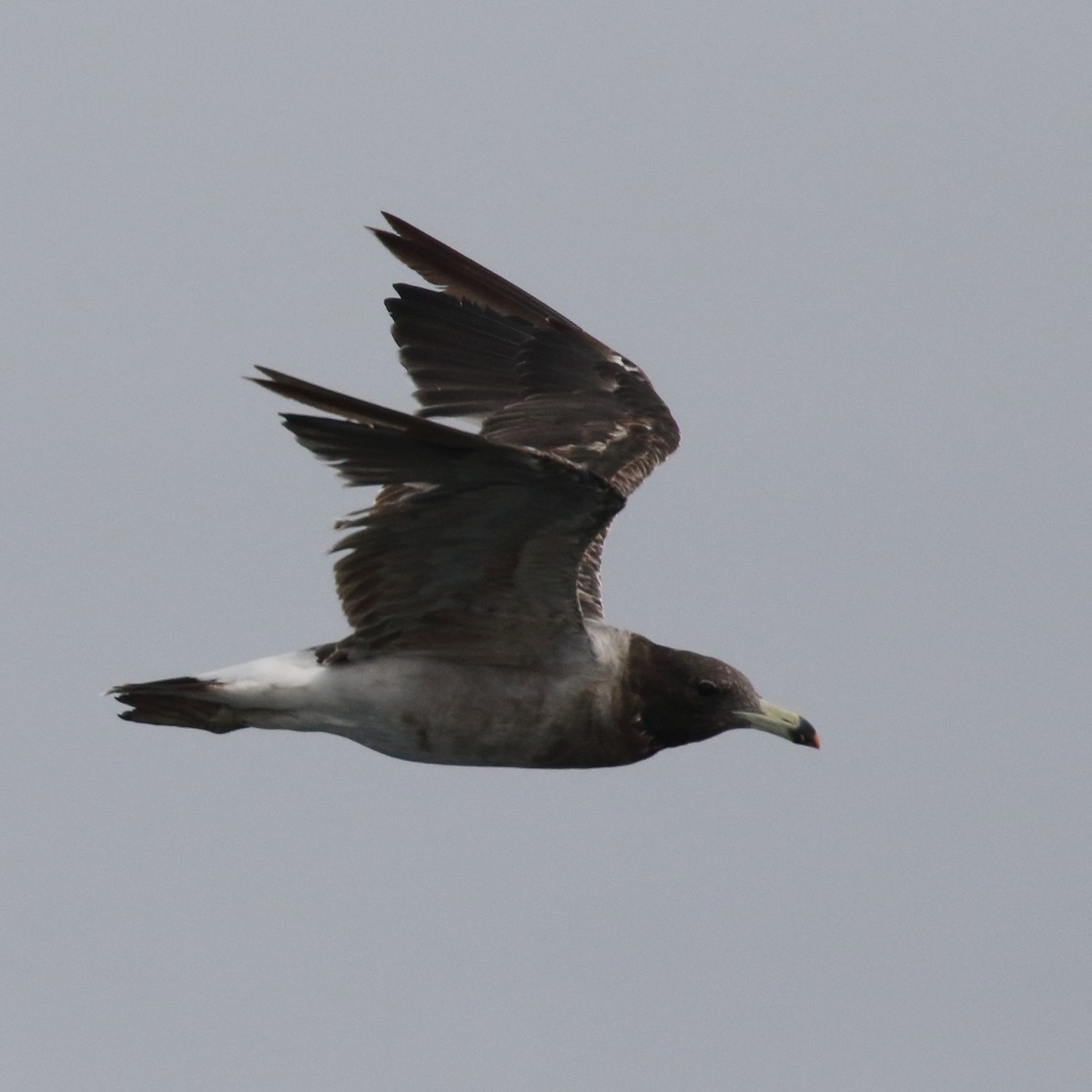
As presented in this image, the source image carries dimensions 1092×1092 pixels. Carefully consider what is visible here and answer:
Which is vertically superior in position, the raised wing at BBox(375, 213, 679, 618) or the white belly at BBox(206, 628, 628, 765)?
the raised wing at BBox(375, 213, 679, 618)

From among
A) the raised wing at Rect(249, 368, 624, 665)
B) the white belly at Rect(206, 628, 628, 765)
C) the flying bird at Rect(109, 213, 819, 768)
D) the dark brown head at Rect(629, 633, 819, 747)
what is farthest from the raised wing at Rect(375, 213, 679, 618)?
the white belly at Rect(206, 628, 628, 765)

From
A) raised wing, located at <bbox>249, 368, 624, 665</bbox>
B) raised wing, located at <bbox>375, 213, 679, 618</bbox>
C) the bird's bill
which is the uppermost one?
raised wing, located at <bbox>375, 213, 679, 618</bbox>

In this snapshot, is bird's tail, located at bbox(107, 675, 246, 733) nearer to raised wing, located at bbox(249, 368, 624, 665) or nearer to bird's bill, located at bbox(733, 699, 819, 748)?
raised wing, located at bbox(249, 368, 624, 665)

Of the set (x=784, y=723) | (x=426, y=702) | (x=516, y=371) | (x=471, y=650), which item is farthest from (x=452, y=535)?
(x=516, y=371)

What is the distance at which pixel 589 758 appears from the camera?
500 inches

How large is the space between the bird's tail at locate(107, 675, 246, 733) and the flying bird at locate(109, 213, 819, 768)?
1 cm

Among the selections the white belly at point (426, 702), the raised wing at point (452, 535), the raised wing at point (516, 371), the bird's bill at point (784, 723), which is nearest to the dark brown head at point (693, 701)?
the bird's bill at point (784, 723)

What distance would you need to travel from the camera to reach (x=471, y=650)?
492 inches

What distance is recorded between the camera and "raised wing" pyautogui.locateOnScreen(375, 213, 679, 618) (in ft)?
49.1

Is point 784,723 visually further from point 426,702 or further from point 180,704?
point 180,704

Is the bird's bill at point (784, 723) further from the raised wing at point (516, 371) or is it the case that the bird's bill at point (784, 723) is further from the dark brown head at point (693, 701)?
the raised wing at point (516, 371)

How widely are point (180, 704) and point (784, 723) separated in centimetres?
347

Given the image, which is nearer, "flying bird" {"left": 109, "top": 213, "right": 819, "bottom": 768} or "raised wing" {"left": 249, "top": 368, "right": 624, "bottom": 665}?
"raised wing" {"left": 249, "top": 368, "right": 624, "bottom": 665}

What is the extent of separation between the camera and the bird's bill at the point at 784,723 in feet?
42.6
